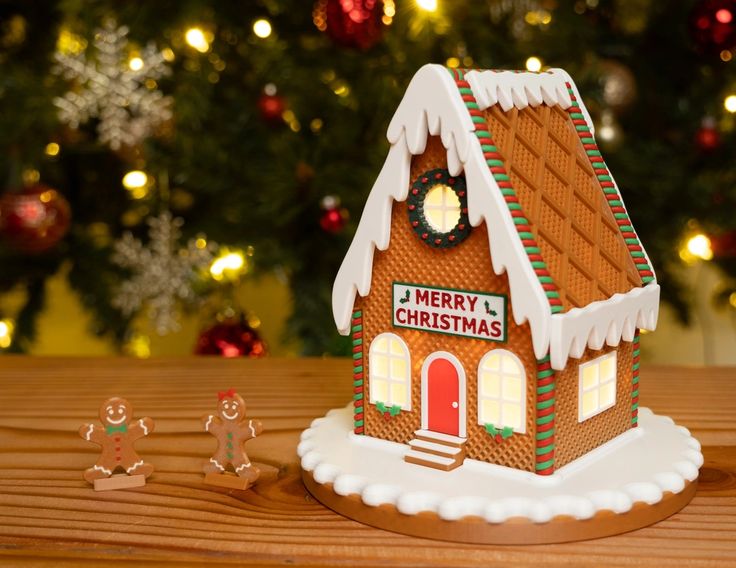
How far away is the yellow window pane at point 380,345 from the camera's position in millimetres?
1025

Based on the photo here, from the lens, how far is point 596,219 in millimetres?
1004

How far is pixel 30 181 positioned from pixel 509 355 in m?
1.07

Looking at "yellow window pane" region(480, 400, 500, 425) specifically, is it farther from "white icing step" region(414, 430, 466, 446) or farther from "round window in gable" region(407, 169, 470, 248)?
"round window in gable" region(407, 169, 470, 248)

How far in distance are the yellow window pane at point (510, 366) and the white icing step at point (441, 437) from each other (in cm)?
9

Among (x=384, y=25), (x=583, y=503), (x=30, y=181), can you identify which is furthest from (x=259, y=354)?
(x=583, y=503)

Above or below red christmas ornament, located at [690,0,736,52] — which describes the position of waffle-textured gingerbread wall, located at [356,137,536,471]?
below

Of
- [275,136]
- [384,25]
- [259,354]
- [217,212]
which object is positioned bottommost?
[259,354]

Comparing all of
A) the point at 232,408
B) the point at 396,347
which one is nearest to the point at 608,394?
the point at 396,347

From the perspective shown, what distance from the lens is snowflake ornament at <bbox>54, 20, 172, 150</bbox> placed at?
1.56m

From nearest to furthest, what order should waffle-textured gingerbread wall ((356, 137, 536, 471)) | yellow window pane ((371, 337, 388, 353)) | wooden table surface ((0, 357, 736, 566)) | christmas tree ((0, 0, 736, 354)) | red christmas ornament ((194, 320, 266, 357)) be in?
wooden table surface ((0, 357, 736, 566)) < waffle-textured gingerbread wall ((356, 137, 536, 471)) < yellow window pane ((371, 337, 388, 353)) < christmas tree ((0, 0, 736, 354)) < red christmas ornament ((194, 320, 266, 357))

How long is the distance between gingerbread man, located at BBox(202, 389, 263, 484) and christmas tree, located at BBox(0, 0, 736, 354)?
53 cm

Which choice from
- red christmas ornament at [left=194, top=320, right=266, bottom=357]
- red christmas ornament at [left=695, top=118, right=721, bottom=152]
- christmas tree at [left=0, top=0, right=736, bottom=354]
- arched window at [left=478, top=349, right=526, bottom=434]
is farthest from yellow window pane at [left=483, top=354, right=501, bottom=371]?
red christmas ornament at [left=695, top=118, right=721, bottom=152]

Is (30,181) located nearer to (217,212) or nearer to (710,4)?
(217,212)

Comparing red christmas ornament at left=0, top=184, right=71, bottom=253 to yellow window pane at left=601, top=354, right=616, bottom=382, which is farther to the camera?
red christmas ornament at left=0, top=184, right=71, bottom=253
